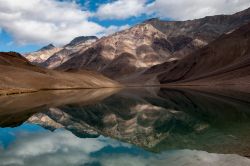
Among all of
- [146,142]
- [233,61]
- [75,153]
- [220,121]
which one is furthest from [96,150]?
[233,61]

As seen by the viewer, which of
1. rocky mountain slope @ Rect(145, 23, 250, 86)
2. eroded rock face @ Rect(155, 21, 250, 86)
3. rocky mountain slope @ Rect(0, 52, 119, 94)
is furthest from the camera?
eroded rock face @ Rect(155, 21, 250, 86)

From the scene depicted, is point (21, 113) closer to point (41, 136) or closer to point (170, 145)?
point (41, 136)

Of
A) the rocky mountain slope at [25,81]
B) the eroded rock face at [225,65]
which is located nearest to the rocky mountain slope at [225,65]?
the eroded rock face at [225,65]

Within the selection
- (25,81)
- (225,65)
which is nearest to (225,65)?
(225,65)

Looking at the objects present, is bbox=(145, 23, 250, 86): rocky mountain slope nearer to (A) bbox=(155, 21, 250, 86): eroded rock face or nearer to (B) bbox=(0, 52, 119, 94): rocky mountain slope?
(A) bbox=(155, 21, 250, 86): eroded rock face

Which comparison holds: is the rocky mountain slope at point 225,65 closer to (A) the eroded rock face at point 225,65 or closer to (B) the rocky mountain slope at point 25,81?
(A) the eroded rock face at point 225,65

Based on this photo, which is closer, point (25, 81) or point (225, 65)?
point (25, 81)

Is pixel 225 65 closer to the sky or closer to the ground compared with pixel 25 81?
closer to the sky

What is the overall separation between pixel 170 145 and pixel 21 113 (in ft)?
91.1

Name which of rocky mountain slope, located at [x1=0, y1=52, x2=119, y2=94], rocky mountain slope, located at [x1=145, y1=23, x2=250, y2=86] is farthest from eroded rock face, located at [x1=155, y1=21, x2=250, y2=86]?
rocky mountain slope, located at [x1=0, y1=52, x2=119, y2=94]

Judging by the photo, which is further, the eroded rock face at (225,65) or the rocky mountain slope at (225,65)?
the eroded rock face at (225,65)

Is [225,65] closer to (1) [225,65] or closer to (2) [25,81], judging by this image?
(1) [225,65]

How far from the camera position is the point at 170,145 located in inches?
864

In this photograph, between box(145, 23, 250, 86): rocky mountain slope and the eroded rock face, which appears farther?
the eroded rock face
